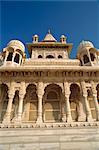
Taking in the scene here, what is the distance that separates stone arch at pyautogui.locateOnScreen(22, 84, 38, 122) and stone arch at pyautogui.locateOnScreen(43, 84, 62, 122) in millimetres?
772

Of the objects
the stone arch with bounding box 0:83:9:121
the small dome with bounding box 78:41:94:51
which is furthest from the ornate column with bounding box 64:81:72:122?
the small dome with bounding box 78:41:94:51

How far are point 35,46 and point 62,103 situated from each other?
39.4 feet

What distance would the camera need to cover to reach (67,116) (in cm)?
1295

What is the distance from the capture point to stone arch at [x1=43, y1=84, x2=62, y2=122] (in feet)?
45.8

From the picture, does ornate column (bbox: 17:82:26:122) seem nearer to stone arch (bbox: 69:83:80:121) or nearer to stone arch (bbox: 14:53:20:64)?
stone arch (bbox: 69:83:80:121)

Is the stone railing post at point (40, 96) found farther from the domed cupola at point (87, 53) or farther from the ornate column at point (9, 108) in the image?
the domed cupola at point (87, 53)

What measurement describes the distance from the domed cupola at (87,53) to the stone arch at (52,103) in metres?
4.44

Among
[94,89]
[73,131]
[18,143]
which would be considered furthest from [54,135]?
[94,89]

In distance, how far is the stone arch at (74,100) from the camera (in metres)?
14.3

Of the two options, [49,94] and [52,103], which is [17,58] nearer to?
[49,94]

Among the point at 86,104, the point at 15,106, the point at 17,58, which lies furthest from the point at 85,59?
the point at 15,106

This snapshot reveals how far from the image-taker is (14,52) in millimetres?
17406

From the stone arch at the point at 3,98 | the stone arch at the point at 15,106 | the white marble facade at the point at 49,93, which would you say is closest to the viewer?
the white marble facade at the point at 49,93

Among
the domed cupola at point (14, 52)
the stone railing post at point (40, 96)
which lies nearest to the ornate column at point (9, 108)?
the stone railing post at point (40, 96)
